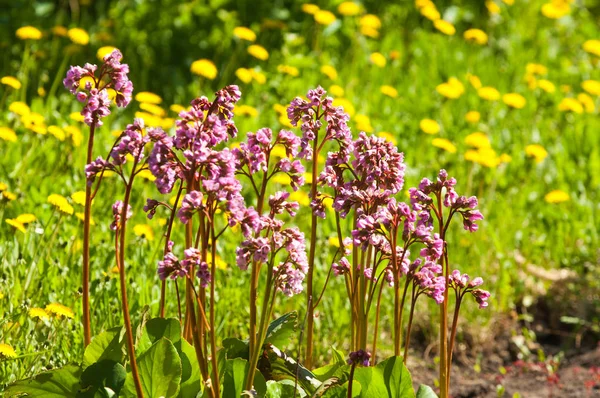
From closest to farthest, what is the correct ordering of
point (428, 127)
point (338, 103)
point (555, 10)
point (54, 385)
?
1. point (54, 385)
2. point (428, 127)
3. point (338, 103)
4. point (555, 10)

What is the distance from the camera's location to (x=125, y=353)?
7.48 ft

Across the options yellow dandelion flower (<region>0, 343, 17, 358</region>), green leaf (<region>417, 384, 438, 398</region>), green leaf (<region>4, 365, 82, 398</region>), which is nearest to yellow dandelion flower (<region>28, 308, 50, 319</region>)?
yellow dandelion flower (<region>0, 343, 17, 358</region>)

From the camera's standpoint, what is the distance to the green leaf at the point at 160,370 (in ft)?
7.00

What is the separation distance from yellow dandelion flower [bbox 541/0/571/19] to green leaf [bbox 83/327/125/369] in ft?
17.3

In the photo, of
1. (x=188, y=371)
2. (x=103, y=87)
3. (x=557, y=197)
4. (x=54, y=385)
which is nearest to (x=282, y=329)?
(x=188, y=371)

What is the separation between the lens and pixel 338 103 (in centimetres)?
477

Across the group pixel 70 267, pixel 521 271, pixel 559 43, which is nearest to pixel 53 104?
pixel 70 267

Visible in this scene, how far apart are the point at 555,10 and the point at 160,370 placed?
5.52 meters

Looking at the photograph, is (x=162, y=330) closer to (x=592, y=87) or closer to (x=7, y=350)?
(x=7, y=350)

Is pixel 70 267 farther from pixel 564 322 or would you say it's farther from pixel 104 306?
pixel 564 322

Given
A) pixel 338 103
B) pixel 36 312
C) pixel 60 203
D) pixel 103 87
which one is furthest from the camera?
pixel 338 103

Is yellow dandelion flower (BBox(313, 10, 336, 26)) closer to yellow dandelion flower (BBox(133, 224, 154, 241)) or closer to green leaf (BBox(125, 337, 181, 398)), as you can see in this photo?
yellow dandelion flower (BBox(133, 224, 154, 241))

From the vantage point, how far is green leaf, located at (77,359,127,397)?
85.2 inches

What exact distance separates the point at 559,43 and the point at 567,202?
2.70 metres
